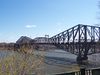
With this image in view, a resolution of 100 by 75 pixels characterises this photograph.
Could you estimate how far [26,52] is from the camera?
13039mm

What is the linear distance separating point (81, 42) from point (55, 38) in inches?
770

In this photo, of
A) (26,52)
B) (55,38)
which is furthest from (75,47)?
(26,52)

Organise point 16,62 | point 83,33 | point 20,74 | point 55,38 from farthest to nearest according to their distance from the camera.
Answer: point 55,38 → point 83,33 → point 16,62 → point 20,74

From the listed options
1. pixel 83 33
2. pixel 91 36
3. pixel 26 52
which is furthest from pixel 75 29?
pixel 26 52

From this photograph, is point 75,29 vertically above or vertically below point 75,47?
above

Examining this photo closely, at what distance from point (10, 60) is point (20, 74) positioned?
685 mm

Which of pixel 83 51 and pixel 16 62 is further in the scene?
pixel 83 51

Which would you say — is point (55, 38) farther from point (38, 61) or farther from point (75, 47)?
point (38, 61)

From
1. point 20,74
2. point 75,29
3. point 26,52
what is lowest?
point 20,74

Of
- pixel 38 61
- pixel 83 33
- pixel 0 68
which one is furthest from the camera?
pixel 83 33

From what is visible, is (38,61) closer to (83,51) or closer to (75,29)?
(83,51)

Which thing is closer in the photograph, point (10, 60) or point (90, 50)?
point (10, 60)

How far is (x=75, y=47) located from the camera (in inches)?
2901

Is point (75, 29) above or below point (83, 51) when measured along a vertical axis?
above
